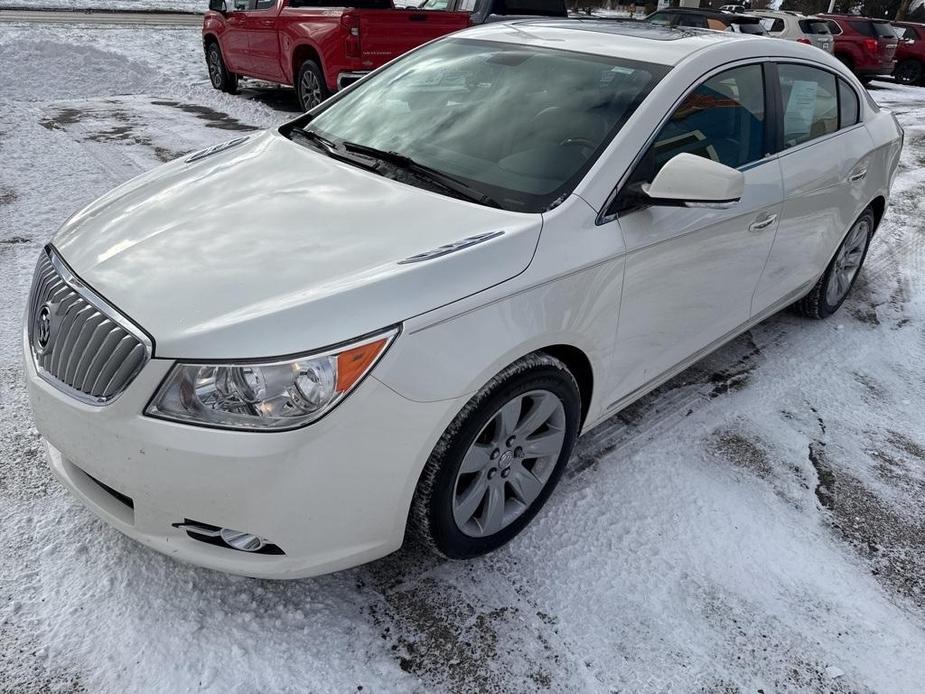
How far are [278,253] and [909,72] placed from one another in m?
22.9

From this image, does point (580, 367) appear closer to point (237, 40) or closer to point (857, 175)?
point (857, 175)

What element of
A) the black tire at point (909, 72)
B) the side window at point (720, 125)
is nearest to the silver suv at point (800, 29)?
the black tire at point (909, 72)

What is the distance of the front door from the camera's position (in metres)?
2.59

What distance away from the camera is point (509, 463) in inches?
94.3

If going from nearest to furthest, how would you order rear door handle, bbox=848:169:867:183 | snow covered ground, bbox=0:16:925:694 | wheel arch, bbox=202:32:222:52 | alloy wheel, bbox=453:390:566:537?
snow covered ground, bbox=0:16:925:694, alloy wheel, bbox=453:390:566:537, rear door handle, bbox=848:169:867:183, wheel arch, bbox=202:32:222:52

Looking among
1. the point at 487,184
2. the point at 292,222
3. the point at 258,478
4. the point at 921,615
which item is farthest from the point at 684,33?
the point at 258,478

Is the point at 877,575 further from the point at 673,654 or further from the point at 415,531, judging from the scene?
the point at 415,531

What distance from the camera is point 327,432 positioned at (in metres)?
1.81

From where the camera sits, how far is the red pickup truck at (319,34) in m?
7.80

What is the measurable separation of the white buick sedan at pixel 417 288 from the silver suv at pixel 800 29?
45.7 ft

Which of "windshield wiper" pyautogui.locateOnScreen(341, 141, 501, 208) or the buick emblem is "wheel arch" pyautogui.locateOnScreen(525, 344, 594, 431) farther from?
the buick emblem

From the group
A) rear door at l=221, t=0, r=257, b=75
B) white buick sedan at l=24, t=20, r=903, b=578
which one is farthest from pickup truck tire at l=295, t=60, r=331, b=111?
white buick sedan at l=24, t=20, r=903, b=578

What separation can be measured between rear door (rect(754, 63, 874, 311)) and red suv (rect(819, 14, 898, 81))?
48.9 feet

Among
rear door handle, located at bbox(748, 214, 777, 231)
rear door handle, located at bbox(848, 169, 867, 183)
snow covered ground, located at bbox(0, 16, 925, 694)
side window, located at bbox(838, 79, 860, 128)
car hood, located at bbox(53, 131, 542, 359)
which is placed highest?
side window, located at bbox(838, 79, 860, 128)
